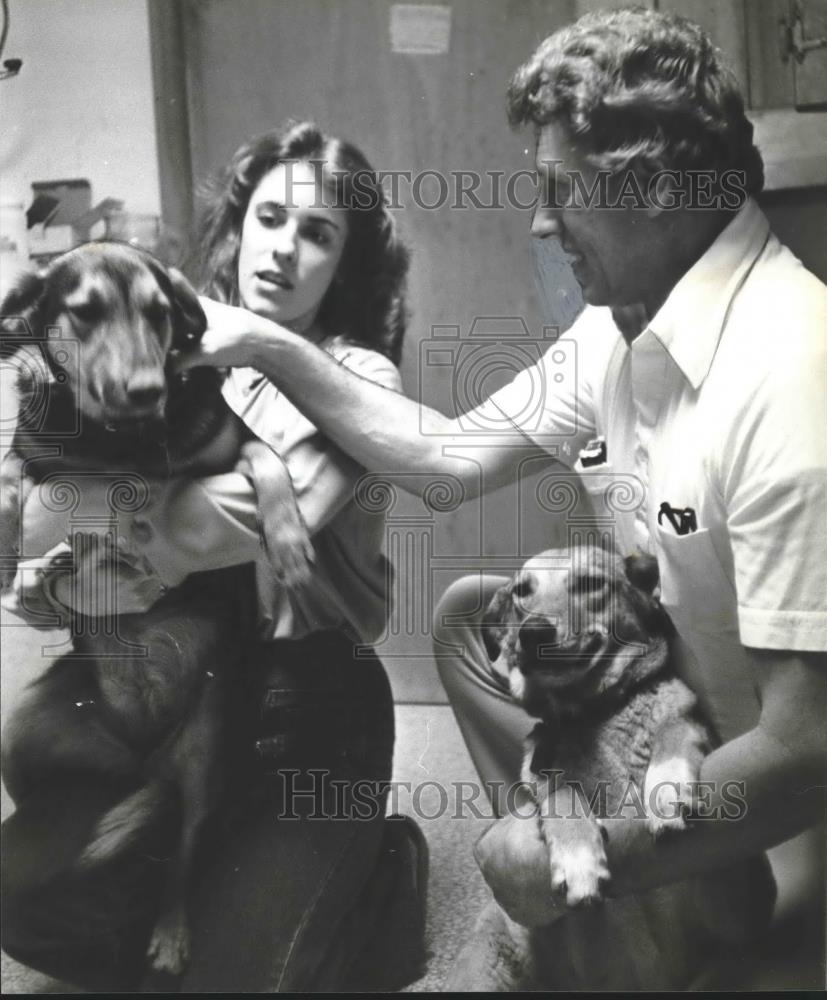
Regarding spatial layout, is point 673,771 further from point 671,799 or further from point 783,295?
point 783,295

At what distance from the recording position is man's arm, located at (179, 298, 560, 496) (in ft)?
9.21

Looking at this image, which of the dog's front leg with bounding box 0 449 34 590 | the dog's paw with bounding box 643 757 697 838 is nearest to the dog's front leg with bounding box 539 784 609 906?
the dog's paw with bounding box 643 757 697 838

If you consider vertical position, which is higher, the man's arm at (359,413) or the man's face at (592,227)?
the man's face at (592,227)

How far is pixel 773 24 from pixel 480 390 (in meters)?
0.94

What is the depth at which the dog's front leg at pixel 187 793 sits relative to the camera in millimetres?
2898

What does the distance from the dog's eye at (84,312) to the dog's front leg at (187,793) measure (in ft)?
A: 2.52

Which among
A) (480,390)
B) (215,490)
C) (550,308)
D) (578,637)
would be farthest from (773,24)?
(215,490)

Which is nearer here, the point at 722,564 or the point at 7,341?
the point at 722,564

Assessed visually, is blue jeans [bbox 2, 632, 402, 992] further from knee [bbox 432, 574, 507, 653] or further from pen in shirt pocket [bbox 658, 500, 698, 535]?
pen in shirt pocket [bbox 658, 500, 698, 535]

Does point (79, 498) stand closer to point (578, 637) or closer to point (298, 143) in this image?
point (298, 143)

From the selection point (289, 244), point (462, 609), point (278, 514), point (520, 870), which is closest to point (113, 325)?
point (289, 244)

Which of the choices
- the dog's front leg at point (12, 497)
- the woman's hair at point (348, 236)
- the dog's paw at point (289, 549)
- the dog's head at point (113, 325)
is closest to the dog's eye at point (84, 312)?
the dog's head at point (113, 325)

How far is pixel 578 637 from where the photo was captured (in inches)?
107

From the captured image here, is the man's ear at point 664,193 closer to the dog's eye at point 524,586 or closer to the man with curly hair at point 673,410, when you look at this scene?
the man with curly hair at point 673,410
